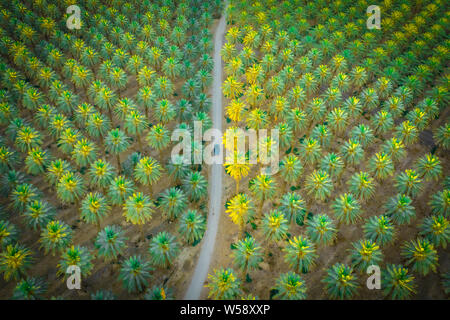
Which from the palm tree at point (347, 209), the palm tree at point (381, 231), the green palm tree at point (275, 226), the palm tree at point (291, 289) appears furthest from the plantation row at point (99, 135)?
the palm tree at point (381, 231)

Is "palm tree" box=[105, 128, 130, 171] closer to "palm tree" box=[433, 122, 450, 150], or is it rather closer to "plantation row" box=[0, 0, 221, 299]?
"plantation row" box=[0, 0, 221, 299]

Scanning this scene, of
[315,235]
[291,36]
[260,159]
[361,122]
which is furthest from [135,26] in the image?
[315,235]

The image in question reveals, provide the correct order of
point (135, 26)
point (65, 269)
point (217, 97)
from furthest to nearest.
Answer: point (135, 26)
point (217, 97)
point (65, 269)

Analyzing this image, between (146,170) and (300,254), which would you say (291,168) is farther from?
(146,170)

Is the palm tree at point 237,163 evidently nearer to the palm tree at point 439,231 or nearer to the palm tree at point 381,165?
the palm tree at point 381,165

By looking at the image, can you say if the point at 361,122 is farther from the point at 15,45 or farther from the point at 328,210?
the point at 15,45

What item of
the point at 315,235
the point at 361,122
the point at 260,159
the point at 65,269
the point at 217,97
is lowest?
the point at 65,269

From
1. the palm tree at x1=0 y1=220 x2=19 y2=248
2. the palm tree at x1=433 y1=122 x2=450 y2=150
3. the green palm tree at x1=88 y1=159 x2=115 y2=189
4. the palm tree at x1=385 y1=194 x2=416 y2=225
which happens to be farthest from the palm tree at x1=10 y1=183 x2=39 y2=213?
the palm tree at x1=433 y1=122 x2=450 y2=150

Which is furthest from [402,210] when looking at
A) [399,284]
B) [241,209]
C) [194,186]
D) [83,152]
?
[83,152]
